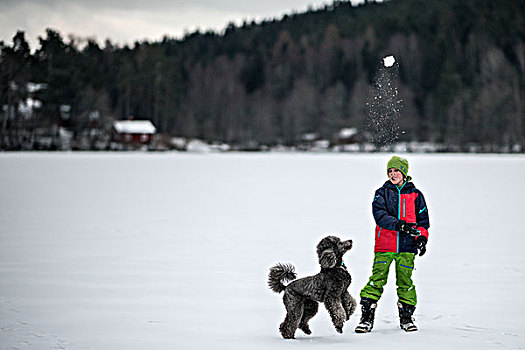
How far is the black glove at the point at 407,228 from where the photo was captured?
16.1 feet

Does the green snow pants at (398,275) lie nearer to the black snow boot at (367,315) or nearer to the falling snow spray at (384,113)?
the black snow boot at (367,315)

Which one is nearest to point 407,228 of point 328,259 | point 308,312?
point 328,259

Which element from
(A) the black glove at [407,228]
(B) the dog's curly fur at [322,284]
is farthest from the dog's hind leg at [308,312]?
(A) the black glove at [407,228]

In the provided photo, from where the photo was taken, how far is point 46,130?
70.8 metres

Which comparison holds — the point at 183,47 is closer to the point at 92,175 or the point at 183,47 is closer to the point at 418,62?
the point at 418,62

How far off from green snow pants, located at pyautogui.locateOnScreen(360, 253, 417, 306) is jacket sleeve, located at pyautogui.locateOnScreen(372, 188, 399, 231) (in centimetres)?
29

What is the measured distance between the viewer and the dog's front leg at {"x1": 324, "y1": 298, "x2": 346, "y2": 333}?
15.9 feet

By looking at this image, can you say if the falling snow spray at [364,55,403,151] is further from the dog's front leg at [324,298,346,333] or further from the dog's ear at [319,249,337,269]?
the dog's front leg at [324,298,346,333]

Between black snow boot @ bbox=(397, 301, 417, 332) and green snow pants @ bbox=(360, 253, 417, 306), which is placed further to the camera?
black snow boot @ bbox=(397, 301, 417, 332)

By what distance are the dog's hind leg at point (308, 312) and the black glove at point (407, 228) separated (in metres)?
0.90

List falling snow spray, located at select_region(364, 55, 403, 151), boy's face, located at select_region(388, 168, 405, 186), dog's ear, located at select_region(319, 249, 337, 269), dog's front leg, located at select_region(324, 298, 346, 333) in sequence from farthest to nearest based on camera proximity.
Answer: falling snow spray, located at select_region(364, 55, 403, 151)
boy's face, located at select_region(388, 168, 405, 186)
dog's front leg, located at select_region(324, 298, 346, 333)
dog's ear, located at select_region(319, 249, 337, 269)

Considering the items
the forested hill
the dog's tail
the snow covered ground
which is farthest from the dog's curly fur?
the forested hill

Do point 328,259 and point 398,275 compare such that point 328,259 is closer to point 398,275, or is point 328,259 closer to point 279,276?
point 279,276

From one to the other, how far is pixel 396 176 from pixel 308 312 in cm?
132
